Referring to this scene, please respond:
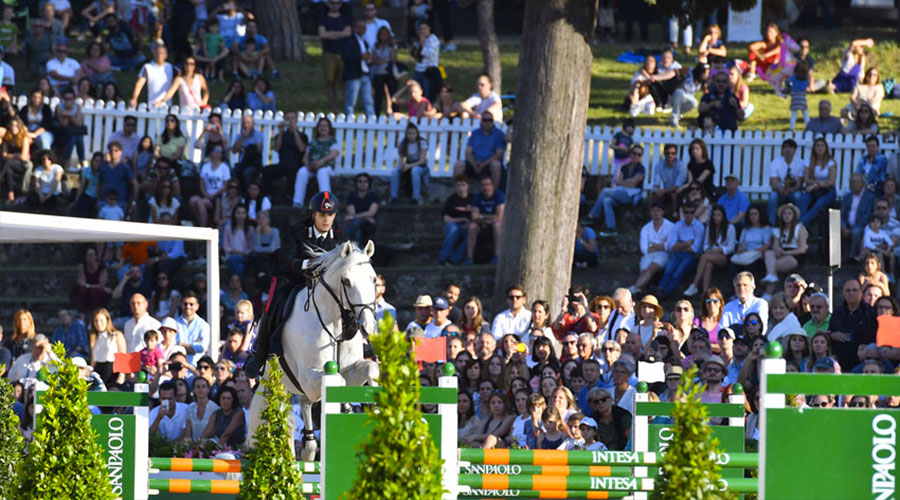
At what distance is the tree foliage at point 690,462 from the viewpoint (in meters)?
6.73

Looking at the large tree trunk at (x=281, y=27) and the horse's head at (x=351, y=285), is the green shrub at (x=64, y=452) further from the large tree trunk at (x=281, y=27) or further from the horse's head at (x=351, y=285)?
the large tree trunk at (x=281, y=27)

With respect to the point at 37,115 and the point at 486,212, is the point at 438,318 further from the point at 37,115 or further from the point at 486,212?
the point at 37,115

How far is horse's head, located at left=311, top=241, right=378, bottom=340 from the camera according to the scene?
10.7m

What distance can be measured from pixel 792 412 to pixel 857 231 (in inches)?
456

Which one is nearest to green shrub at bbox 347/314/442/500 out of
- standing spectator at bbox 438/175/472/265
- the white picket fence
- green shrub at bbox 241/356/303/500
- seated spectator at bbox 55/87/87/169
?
green shrub at bbox 241/356/303/500

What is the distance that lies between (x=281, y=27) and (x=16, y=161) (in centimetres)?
1039

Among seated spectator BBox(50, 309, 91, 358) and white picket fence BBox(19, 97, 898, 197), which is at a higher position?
white picket fence BBox(19, 97, 898, 197)

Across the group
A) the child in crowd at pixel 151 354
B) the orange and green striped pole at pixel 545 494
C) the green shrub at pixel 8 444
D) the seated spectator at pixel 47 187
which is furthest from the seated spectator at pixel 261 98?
the green shrub at pixel 8 444

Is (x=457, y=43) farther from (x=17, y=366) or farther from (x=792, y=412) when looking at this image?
(x=792, y=412)

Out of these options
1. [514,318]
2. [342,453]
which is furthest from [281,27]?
[342,453]

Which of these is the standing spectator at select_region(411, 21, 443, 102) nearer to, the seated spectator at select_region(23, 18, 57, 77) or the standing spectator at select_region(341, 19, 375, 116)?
the standing spectator at select_region(341, 19, 375, 116)

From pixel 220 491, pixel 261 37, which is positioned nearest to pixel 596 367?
pixel 220 491

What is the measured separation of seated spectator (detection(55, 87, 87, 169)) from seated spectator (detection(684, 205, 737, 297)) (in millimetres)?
9666

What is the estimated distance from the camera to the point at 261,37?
2908cm
